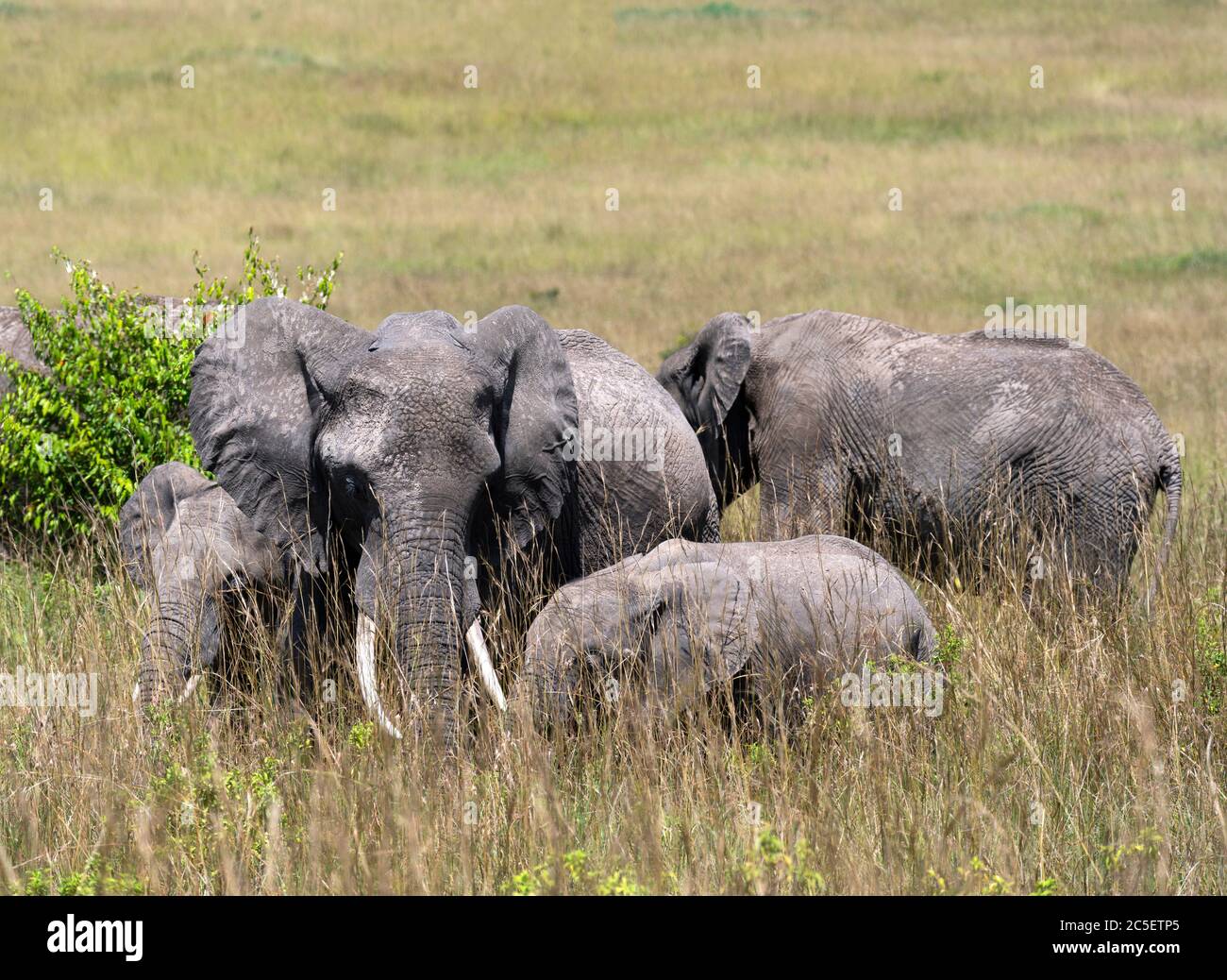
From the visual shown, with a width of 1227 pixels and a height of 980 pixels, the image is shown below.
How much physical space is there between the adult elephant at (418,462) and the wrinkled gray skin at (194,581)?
33cm

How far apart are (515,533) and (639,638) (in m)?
0.62

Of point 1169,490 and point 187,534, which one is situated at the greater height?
point 1169,490

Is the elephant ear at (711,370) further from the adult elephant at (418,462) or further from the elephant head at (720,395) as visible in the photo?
the adult elephant at (418,462)

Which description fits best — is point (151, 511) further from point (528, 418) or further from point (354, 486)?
point (528, 418)

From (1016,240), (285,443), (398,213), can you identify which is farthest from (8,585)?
(398,213)

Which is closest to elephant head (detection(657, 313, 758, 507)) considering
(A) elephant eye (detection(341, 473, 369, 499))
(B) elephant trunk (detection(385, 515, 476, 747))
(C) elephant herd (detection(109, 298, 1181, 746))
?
(C) elephant herd (detection(109, 298, 1181, 746))

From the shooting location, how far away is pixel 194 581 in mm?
6449

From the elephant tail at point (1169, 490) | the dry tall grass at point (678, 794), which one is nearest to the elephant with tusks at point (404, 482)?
the dry tall grass at point (678, 794)

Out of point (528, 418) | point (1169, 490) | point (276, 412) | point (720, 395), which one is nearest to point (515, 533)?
point (528, 418)

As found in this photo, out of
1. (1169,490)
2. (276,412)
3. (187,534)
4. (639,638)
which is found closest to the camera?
(639,638)

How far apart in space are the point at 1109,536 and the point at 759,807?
399 centimetres

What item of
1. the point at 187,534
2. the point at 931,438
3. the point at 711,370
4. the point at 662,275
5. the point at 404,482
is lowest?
the point at 404,482

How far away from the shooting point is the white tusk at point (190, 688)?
593 cm

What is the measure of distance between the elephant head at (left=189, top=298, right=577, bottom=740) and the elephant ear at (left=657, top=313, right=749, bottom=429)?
105 inches
